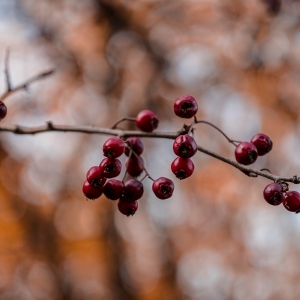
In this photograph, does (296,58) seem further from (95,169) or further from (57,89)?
(95,169)

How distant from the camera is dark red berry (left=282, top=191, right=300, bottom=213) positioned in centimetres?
157

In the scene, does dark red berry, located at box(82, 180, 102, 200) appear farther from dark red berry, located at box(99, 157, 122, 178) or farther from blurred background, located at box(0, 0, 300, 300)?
blurred background, located at box(0, 0, 300, 300)

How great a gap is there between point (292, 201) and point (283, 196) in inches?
1.7

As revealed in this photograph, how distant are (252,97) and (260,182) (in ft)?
7.83

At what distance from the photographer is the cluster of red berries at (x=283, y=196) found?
1561 millimetres

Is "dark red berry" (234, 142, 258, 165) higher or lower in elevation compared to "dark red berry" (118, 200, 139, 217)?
higher

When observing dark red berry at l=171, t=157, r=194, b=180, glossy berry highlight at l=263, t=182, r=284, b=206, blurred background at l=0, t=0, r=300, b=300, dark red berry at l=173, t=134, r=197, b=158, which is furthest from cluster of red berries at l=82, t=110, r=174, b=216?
blurred background at l=0, t=0, r=300, b=300

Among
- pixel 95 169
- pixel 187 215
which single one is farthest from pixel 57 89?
pixel 95 169

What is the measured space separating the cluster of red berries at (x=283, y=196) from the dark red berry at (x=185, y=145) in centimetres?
40

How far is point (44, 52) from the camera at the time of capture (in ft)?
30.7

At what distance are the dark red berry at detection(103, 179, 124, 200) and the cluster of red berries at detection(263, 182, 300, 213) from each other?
677 mm

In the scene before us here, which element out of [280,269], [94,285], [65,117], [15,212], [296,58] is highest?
[296,58]

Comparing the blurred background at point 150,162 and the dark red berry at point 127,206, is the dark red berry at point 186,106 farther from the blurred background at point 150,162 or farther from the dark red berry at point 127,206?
the blurred background at point 150,162

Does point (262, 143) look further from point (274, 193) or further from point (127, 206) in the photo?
point (127, 206)
